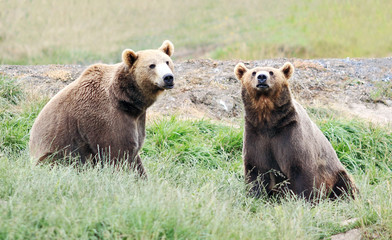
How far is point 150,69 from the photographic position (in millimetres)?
6297

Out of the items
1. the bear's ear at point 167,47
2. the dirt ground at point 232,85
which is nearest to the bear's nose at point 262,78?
the bear's ear at point 167,47

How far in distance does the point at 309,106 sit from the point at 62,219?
802 cm

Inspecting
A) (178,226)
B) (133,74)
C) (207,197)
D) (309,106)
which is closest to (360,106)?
(309,106)

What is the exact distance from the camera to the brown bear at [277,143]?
6324mm

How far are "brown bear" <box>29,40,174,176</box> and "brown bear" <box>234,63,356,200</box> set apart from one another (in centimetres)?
107

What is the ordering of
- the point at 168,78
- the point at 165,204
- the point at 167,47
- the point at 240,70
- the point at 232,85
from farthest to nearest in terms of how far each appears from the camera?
1. the point at 232,85
2. the point at 240,70
3. the point at 167,47
4. the point at 168,78
5. the point at 165,204

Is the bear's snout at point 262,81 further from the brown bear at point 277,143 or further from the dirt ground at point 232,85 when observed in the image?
the dirt ground at point 232,85

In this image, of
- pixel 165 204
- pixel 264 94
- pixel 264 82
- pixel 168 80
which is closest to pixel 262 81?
pixel 264 82

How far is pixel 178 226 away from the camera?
13.4 feet

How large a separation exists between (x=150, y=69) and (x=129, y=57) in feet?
1.00

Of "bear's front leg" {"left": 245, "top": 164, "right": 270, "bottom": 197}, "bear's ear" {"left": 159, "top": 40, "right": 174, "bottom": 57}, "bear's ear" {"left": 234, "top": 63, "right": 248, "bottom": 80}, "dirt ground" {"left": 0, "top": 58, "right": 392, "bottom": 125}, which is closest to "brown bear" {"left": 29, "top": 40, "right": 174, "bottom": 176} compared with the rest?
"bear's ear" {"left": 159, "top": 40, "right": 174, "bottom": 57}

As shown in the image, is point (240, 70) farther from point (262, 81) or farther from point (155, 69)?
point (155, 69)

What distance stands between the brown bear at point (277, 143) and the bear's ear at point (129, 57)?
1412 millimetres

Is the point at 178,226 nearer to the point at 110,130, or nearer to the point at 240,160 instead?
the point at 110,130
